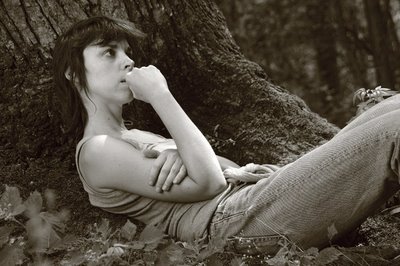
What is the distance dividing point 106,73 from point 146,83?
0.74 feet

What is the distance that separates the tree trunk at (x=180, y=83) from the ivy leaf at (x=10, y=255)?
1.13 meters

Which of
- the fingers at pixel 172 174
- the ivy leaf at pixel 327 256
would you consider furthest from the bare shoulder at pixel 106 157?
the ivy leaf at pixel 327 256

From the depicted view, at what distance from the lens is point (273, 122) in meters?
4.04

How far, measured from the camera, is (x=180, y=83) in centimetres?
403

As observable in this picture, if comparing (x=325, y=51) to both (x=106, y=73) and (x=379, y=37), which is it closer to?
(x=379, y=37)

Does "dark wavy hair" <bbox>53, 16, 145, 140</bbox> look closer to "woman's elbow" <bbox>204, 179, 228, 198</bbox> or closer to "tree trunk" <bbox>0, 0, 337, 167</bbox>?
"tree trunk" <bbox>0, 0, 337, 167</bbox>

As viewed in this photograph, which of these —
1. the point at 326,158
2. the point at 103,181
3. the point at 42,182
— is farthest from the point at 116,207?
the point at 326,158

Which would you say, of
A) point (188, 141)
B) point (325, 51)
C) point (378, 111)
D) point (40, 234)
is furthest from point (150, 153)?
point (325, 51)

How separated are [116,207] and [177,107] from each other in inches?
20.4

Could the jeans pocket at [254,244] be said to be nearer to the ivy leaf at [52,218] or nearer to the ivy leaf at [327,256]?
the ivy leaf at [327,256]

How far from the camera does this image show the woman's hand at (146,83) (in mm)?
3168

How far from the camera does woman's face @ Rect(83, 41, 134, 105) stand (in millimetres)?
3326

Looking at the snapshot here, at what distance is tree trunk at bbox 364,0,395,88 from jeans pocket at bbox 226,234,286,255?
5612 millimetres

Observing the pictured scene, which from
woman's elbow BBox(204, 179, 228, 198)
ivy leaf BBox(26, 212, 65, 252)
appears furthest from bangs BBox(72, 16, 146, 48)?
ivy leaf BBox(26, 212, 65, 252)
